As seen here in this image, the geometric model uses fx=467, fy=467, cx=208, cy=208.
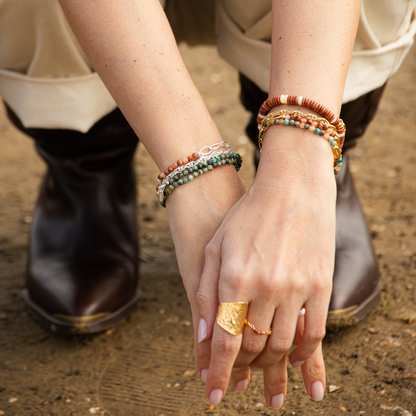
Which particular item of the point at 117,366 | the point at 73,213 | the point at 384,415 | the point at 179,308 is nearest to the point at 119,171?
the point at 73,213

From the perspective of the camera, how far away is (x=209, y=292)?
74 cm

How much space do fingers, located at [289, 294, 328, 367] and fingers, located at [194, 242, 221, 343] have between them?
0.15 metres

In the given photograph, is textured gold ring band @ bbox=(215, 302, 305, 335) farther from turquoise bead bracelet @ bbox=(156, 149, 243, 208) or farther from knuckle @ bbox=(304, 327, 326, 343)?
turquoise bead bracelet @ bbox=(156, 149, 243, 208)

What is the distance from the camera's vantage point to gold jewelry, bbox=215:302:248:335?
711mm

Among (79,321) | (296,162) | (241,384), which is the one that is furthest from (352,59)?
(79,321)

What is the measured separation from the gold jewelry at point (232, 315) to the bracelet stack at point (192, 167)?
23cm

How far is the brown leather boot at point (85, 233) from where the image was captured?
1.16 meters

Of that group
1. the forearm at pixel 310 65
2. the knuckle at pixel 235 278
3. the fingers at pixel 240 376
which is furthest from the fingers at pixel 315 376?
the forearm at pixel 310 65

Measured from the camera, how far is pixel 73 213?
1282 mm

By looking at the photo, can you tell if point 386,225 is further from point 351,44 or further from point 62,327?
point 62,327

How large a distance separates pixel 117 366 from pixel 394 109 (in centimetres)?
186

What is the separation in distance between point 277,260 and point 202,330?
173 mm

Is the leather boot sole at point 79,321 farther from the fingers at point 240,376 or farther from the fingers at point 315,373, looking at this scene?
the fingers at point 315,373

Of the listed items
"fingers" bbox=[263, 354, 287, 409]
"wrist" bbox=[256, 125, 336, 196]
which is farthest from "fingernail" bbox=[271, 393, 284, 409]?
"wrist" bbox=[256, 125, 336, 196]
